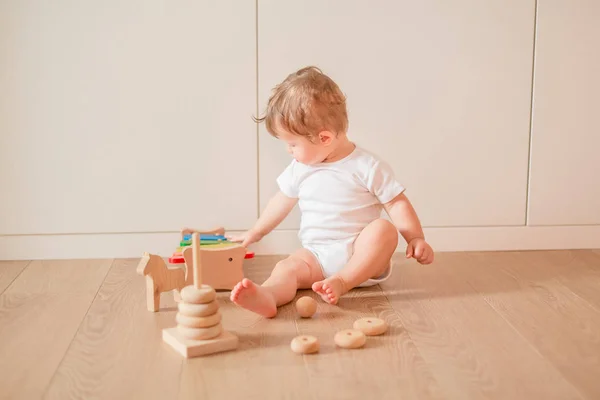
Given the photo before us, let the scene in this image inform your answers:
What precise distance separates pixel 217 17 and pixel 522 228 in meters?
A: 0.89

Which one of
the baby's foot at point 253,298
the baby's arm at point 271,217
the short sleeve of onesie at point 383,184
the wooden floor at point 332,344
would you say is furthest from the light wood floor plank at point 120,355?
the short sleeve of onesie at point 383,184

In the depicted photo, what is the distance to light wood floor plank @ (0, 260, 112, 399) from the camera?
41.1 inches

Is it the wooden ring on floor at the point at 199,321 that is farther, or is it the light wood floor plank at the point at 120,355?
the wooden ring on floor at the point at 199,321

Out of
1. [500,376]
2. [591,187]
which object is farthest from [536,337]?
[591,187]

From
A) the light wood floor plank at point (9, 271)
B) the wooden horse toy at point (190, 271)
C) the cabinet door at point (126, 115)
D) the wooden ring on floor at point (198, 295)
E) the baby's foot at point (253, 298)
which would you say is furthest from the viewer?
the cabinet door at point (126, 115)

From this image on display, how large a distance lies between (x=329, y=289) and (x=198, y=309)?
0.98 ft

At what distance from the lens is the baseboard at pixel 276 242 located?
174cm

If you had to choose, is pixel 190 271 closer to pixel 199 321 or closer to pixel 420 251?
pixel 199 321

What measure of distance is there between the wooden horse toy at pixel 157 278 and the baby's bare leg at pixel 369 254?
0.95 feet

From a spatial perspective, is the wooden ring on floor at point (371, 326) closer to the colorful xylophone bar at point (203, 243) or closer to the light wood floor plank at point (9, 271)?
the colorful xylophone bar at point (203, 243)

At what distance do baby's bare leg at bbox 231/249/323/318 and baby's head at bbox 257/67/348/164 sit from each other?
0.71ft

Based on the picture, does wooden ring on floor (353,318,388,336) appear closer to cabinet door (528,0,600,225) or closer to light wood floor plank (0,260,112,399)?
light wood floor plank (0,260,112,399)

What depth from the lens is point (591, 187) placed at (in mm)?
1830

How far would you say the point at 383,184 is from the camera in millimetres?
1481
